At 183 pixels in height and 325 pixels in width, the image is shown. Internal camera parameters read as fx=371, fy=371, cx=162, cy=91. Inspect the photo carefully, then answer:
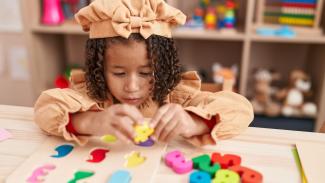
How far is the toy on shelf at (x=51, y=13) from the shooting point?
1874 mm

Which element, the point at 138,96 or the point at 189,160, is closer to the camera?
the point at 189,160

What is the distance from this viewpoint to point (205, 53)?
2.18 m

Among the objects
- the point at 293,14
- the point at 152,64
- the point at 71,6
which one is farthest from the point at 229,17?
the point at 152,64

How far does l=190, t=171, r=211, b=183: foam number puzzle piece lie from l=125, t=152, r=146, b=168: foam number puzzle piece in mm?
98

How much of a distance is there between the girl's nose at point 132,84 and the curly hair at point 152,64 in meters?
0.05

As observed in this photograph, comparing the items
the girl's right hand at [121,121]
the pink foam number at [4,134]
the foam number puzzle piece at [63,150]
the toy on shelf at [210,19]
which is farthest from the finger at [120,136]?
the toy on shelf at [210,19]

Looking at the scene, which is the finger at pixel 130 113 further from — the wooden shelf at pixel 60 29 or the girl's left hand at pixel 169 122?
the wooden shelf at pixel 60 29

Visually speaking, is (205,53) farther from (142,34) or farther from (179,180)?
(179,180)

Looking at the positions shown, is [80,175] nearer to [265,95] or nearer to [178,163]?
[178,163]

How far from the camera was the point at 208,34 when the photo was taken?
5.84 feet

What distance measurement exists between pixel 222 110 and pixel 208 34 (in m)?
1.08

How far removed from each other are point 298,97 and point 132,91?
1.35 metres

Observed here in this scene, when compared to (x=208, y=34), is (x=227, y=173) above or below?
→ below

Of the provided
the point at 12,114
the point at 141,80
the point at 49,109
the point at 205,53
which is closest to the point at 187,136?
the point at 141,80
